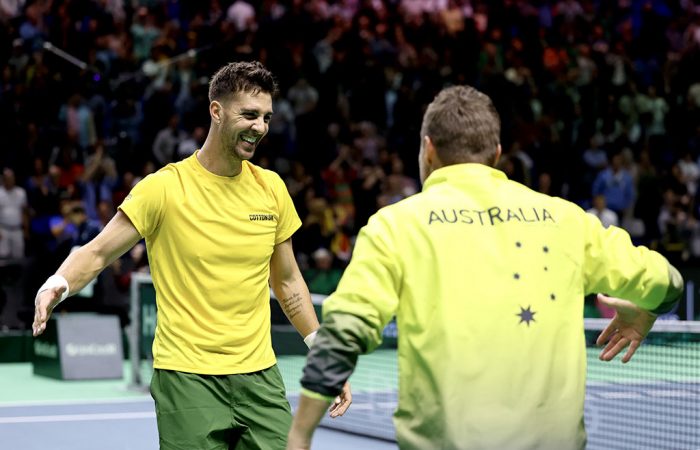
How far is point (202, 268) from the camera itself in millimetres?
5285

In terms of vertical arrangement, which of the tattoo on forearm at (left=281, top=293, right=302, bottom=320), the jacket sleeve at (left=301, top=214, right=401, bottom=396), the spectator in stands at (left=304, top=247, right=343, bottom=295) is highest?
the jacket sleeve at (left=301, top=214, right=401, bottom=396)

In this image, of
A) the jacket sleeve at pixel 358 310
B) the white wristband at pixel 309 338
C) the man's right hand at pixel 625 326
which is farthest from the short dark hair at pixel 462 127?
the white wristband at pixel 309 338

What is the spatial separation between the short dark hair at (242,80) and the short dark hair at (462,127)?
5.65 feet

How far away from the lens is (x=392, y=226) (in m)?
3.63

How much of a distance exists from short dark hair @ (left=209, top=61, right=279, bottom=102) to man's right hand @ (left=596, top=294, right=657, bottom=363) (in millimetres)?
1862

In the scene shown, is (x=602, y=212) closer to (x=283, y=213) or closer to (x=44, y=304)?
(x=283, y=213)

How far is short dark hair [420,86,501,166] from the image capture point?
3730 millimetres

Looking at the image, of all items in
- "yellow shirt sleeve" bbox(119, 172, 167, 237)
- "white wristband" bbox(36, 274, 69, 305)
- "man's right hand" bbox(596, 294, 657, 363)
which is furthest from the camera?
"yellow shirt sleeve" bbox(119, 172, 167, 237)

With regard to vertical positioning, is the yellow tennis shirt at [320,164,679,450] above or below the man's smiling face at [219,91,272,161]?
below

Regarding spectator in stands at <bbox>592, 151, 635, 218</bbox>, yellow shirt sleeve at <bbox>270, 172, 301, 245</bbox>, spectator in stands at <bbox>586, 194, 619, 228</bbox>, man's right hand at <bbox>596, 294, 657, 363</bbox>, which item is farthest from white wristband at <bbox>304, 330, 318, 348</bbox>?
spectator in stands at <bbox>592, 151, 635, 218</bbox>

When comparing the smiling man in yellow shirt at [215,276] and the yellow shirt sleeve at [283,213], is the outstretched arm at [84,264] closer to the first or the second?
the smiling man in yellow shirt at [215,276]

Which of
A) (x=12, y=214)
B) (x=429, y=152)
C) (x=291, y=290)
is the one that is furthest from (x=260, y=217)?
(x=12, y=214)

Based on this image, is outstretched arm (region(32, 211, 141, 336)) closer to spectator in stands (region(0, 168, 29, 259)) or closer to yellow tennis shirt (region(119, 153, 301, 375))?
yellow tennis shirt (region(119, 153, 301, 375))

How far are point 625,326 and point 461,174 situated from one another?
818 mm
